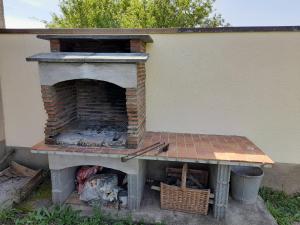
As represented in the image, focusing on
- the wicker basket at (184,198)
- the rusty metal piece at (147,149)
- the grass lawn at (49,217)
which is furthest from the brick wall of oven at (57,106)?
the wicker basket at (184,198)

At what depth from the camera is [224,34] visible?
14.1ft

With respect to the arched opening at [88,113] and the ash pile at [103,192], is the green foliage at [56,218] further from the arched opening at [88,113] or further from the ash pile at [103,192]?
the arched opening at [88,113]

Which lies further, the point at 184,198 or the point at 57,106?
the point at 57,106

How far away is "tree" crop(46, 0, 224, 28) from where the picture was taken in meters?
14.1

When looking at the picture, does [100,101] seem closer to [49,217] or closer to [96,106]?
[96,106]

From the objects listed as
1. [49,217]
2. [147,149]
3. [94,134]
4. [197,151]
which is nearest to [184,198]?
[197,151]

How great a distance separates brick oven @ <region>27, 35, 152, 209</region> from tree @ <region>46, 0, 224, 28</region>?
10.5 m

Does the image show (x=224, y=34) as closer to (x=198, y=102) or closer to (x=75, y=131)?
(x=198, y=102)

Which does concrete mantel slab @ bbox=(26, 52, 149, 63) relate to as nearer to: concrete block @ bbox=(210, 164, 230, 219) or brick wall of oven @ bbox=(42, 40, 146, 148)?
brick wall of oven @ bbox=(42, 40, 146, 148)

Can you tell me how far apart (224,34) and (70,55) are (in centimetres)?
287

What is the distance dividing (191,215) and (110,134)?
2.06 m

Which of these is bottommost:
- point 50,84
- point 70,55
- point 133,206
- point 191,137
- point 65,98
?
point 133,206

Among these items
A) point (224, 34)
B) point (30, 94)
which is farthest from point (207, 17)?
point (30, 94)

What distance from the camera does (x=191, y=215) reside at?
12.8ft
